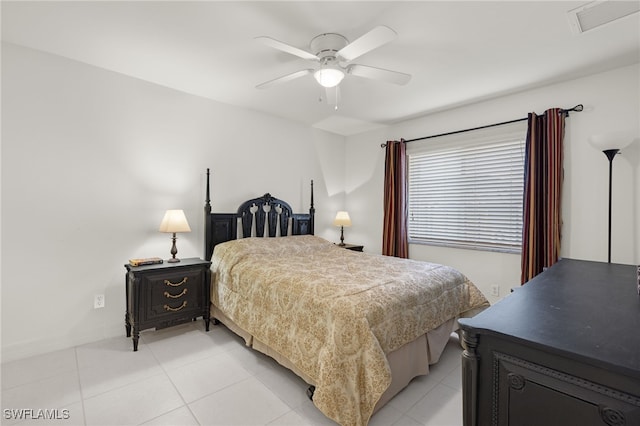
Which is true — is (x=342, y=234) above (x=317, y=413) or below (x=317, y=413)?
above

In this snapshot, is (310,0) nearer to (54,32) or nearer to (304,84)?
(304,84)

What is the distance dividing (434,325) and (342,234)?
2.57m

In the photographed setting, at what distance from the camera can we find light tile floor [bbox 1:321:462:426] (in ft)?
5.81

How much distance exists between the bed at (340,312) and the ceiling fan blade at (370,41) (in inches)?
62.4

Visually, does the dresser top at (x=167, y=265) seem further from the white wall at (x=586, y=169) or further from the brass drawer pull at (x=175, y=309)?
the white wall at (x=586, y=169)

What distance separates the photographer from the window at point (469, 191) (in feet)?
10.8

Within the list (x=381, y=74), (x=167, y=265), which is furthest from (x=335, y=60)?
(x=167, y=265)

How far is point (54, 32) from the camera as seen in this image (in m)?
2.23

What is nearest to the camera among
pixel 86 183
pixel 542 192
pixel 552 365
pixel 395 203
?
pixel 552 365

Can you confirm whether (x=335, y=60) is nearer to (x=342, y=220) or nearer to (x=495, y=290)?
(x=342, y=220)

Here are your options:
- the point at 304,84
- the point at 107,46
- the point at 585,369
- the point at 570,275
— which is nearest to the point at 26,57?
the point at 107,46

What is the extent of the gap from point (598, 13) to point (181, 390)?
378 centimetres

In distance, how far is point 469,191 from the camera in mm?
3641

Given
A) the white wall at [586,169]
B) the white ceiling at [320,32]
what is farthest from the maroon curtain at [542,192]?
the white ceiling at [320,32]
